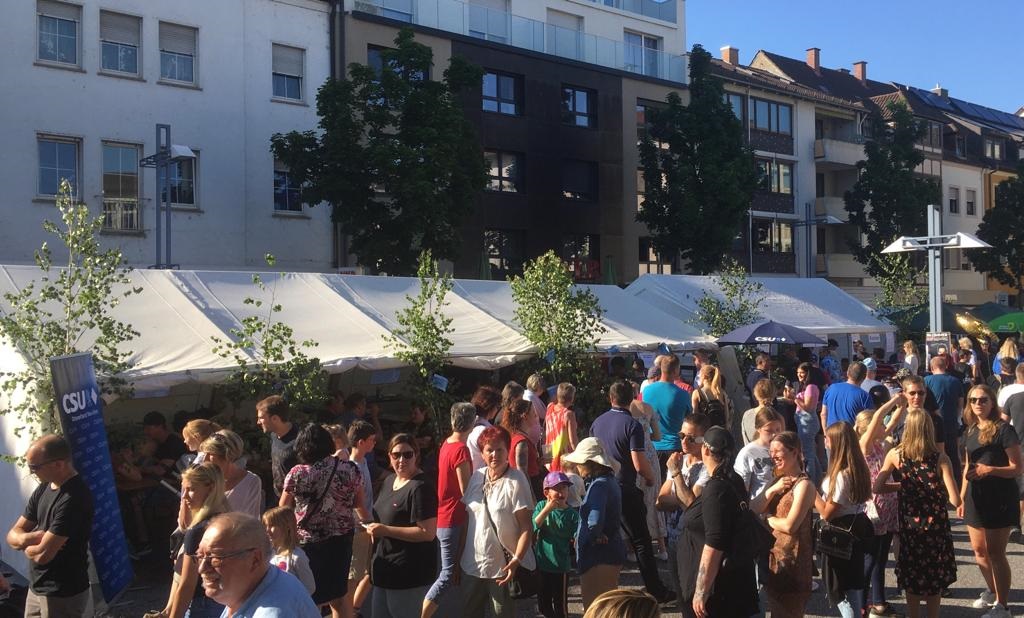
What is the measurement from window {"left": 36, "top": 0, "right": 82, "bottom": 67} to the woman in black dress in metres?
19.5

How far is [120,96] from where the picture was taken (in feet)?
69.8

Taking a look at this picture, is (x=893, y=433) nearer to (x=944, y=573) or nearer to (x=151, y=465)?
(x=944, y=573)

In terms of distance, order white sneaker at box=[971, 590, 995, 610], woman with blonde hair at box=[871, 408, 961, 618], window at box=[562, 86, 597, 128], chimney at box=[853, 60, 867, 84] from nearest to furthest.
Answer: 1. woman with blonde hair at box=[871, 408, 961, 618]
2. white sneaker at box=[971, 590, 995, 610]
3. window at box=[562, 86, 597, 128]
4. chimney at box=[853, 60, 867, 84]

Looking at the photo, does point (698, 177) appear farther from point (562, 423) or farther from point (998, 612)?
point (998, 612)

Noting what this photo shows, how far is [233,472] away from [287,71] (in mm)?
19711

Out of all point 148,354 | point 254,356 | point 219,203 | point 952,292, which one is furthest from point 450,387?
point 952,292

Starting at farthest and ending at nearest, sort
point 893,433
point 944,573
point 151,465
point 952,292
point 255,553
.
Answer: point 952,292 → point 151,465 → point 893,433 → point 944,573 → point 255,553

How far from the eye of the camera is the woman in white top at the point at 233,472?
556 cm

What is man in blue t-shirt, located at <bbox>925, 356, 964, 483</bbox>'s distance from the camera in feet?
36.9

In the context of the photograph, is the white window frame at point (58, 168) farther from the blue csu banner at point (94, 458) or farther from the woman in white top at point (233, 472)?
the woman in white top at point (233, 472)

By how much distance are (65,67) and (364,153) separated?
6.33 metres

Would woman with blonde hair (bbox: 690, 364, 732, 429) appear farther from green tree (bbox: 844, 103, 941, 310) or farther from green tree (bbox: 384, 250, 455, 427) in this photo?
green tree (bbox: 844, 103, 941, 310)

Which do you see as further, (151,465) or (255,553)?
(151,465)

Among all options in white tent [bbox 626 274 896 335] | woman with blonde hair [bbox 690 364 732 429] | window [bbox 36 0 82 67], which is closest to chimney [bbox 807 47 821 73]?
white tent [bbox 626 274 896 335]
